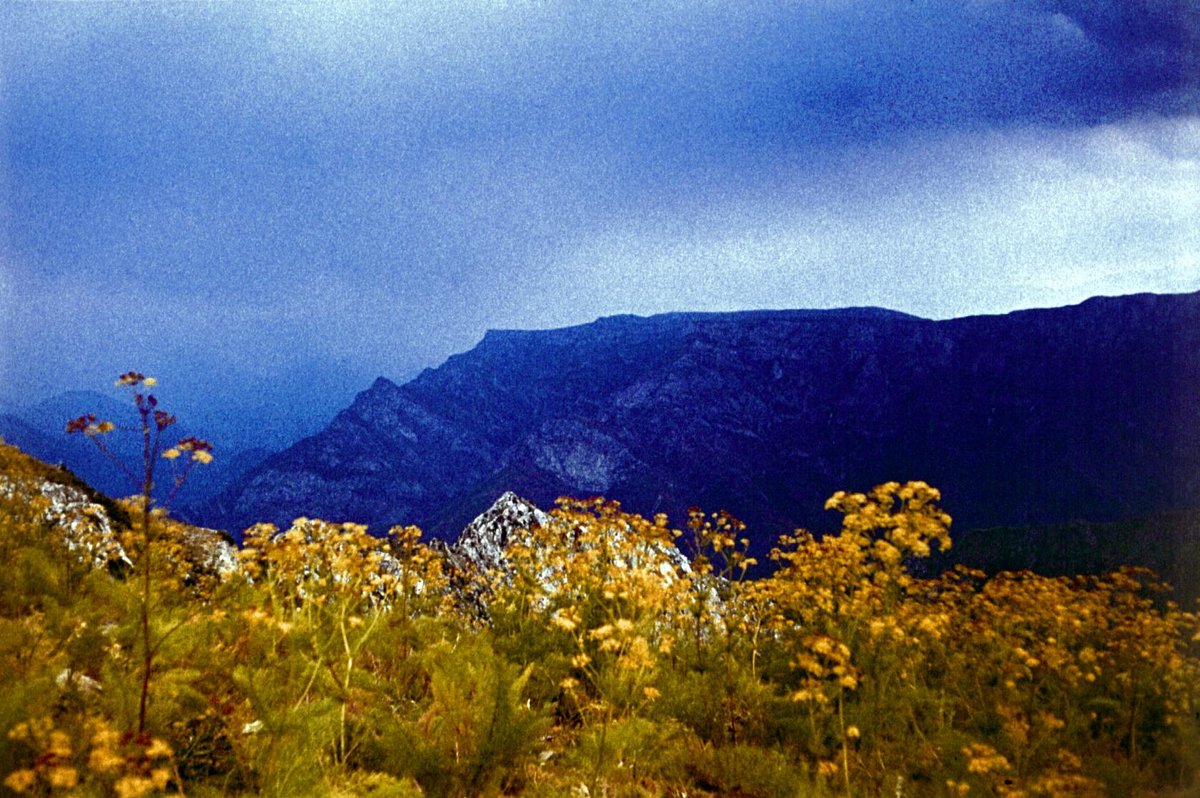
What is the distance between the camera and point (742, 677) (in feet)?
19.6

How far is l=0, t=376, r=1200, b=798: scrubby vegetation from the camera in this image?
3.84 meters

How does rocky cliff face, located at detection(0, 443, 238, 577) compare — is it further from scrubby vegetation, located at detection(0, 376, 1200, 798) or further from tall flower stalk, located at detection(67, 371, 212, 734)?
tall flower stalk, located at detection(67, 371, 212, 734)

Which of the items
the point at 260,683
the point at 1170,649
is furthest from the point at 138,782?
the point at 1170,649

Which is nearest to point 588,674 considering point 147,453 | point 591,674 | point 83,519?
point 591,674

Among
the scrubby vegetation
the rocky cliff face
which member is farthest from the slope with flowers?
the rocky cliff face

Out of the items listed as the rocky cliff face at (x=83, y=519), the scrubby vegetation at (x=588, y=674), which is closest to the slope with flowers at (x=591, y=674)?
the scrubby vegetation at (x=588, y=674)

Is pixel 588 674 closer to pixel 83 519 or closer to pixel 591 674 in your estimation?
pixel 591 674

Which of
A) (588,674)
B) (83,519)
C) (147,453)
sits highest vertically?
(147,453)

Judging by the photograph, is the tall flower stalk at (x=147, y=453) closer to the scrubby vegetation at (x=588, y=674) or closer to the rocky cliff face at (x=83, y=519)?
the scrubby vegetation at (x=588, y=674)

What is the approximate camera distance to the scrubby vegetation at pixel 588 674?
12.6 ft

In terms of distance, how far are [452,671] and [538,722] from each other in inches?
40.1

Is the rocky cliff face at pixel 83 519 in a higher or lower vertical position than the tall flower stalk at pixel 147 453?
lower

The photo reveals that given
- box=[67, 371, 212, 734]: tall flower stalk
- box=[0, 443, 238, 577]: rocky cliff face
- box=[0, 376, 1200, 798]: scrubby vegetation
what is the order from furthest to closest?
box=[0, 443, 238, 577]: rocky cliff face → box=[0, 376, 1200, 798]: scrubby vegetation → box=[67, 371, 212, 734]: tall flower stalk

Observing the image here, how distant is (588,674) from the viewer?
5.68 m
